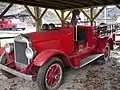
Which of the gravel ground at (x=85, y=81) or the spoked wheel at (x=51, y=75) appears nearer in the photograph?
the spoked wheel at (x=51, y=75)

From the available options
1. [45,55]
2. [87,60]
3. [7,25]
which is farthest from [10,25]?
[45,55]

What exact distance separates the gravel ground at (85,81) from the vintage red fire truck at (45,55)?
0.24 meters

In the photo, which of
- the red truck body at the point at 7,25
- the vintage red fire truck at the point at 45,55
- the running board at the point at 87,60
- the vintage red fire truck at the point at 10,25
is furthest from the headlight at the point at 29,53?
the red truck body at the point at 7,25

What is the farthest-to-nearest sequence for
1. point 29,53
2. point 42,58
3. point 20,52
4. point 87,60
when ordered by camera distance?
point 87,60 → point 20,52 → point 29,53 → point 42,58

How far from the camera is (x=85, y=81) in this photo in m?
3.83

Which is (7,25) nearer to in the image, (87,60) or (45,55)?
(87,60)

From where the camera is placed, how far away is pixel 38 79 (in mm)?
3051

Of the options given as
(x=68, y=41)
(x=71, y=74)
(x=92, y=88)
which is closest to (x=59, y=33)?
(x=68, y=41)

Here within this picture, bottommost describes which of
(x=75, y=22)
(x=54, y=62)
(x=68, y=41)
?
(x=54, y=62)

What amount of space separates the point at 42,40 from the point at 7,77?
131 centimetres

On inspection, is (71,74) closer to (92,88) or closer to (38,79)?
(92,88)

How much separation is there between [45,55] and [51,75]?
0.50m

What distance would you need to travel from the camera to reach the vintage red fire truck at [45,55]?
10.2 feet

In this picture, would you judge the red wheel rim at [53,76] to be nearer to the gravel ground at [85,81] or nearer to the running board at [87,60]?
the gravel ground at [85,81]
